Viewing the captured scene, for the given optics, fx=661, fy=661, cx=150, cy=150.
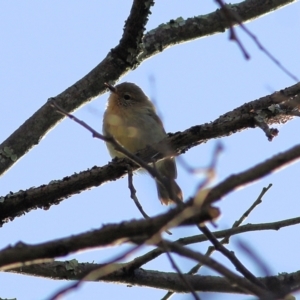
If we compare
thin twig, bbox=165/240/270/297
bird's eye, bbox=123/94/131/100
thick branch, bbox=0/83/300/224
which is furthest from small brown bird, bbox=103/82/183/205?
thin twig, bbox=165/240/270/297

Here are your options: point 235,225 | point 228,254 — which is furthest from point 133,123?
point 228,254

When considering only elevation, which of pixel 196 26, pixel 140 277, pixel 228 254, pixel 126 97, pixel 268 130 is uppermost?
pixel 126 97

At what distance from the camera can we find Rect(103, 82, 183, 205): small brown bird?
7.56 m

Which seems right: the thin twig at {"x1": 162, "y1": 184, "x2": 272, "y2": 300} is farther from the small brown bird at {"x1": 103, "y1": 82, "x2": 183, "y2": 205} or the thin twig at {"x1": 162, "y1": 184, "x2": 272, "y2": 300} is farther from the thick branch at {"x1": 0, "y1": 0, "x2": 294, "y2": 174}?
the small brown bird at {"x1": 103, "y1": 82, "x2": 183, "y2": 205}

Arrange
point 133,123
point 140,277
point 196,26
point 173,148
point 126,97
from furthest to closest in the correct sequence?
point 126,97, point 133,123, point 196,26, point 173,148, point 140,277

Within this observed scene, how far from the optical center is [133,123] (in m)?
8.27

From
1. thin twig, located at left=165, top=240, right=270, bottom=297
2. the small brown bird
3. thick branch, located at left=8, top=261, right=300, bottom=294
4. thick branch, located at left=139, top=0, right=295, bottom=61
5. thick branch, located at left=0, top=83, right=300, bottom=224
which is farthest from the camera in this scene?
the small brown bird

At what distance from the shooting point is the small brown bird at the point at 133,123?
7.56 meters

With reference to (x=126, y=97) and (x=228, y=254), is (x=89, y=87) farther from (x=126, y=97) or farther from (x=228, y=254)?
(x=126, y=97)

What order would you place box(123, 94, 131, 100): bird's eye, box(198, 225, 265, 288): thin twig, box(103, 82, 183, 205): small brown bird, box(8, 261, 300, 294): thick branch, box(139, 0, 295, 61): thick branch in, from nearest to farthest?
box(198, 225, 265, 288): thin twig < box(8, 261, 300, 294): thick branch < box(139, 0, 295, 61): thick branch < box(103, 82, 183, 205): small brown bird < box(123, 94, 131, 100): bird's eye

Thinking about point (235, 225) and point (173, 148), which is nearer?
point (235, 225)

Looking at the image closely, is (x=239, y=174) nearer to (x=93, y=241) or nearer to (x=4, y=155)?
(x=93, y=241)

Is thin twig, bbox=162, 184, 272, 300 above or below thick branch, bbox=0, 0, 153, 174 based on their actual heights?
below

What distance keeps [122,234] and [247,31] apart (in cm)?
94
